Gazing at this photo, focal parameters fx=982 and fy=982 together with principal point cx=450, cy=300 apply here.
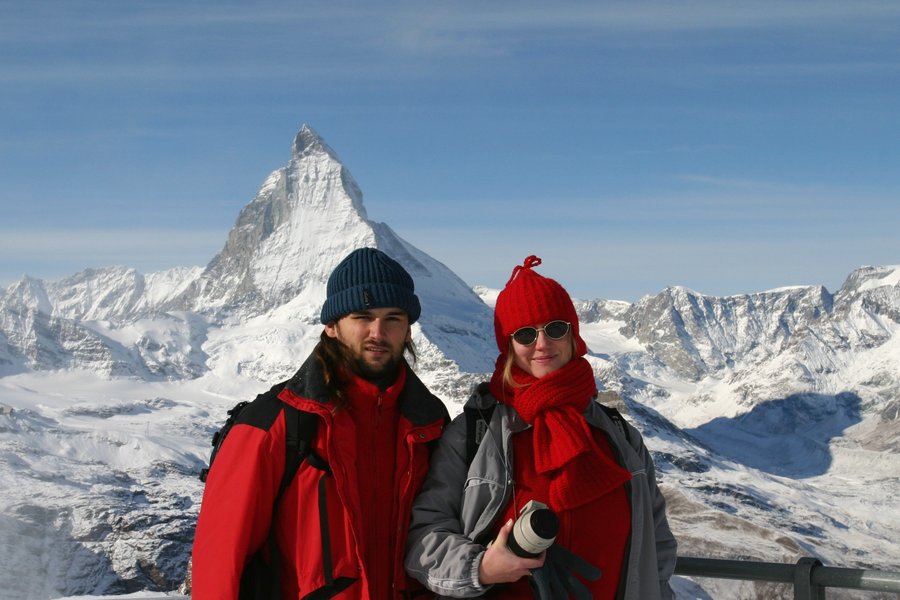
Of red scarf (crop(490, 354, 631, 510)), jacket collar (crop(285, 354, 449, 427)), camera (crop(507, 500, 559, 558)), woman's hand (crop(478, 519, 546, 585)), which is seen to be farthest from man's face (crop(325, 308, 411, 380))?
camera (crop(507, 500, 559, 558))

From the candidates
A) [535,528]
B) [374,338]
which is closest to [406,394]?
[374,338]

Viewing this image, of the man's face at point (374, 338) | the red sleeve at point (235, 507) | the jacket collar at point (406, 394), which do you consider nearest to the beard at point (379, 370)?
the man's face at point (374, 338)

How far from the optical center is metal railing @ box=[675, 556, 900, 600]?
6537mm

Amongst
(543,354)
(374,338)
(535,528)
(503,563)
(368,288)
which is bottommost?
(503,563)

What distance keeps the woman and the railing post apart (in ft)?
3.11

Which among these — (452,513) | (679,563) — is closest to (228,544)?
(452,513)

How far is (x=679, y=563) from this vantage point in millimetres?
7414

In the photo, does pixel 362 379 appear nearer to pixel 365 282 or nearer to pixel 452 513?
pixel 365 282

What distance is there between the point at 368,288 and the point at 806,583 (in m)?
3.70

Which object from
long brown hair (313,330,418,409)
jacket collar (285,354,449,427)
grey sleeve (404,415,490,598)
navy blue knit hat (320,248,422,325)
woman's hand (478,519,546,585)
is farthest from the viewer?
navy blue knit hat (320,248,422,325)

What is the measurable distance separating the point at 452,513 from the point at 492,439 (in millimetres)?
543

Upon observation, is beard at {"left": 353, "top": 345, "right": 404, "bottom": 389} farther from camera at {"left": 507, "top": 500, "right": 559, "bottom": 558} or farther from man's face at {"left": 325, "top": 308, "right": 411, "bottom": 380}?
camera at {"left": 507, "top": 500, "right": 559, "bottom": 558}

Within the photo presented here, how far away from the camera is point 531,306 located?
6.56 metres

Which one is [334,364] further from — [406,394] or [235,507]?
[235,507]
